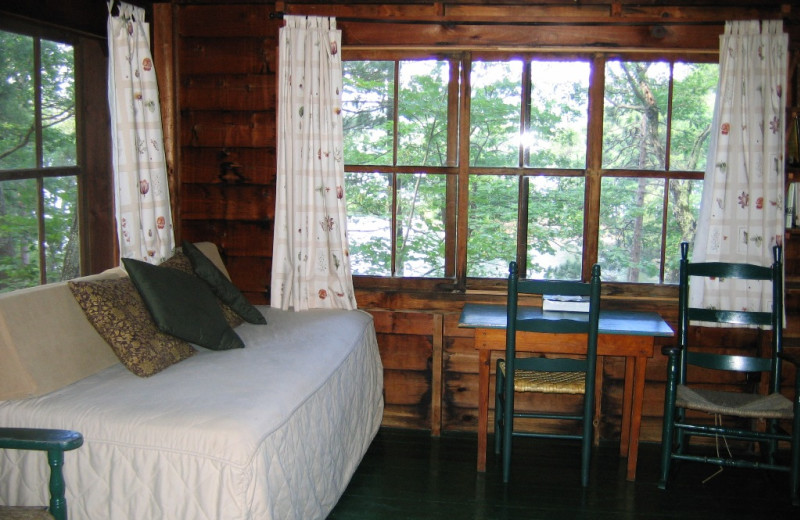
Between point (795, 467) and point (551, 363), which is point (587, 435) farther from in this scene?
point (795, 467)

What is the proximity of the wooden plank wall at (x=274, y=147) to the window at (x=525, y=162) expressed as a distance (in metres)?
0.13

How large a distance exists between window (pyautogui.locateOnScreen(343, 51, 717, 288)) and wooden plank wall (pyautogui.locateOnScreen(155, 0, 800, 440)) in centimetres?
13

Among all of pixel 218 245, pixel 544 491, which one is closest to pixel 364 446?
pixel 544 491

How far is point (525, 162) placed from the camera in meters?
4.07

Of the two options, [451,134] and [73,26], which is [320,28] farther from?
[73,26]

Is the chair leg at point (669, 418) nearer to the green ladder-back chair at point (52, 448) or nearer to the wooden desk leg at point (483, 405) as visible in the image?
the wooden desk leg at point (483, 405)

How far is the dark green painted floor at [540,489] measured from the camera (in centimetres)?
323

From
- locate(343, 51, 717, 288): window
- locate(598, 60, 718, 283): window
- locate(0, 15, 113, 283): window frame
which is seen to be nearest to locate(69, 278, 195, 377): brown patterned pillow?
locate(0, 15, 113, 283): window frame

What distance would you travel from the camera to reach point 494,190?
4.12m

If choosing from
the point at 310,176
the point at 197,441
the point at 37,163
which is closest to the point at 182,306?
the point at 197,441

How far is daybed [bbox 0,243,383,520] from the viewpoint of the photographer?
2.27m

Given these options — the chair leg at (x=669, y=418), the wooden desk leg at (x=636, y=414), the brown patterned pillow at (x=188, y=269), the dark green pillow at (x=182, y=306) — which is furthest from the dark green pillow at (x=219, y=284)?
the chair leg at (x=669, y=418)

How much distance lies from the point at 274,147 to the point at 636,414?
7.57 feet

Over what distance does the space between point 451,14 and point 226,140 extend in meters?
1.38
